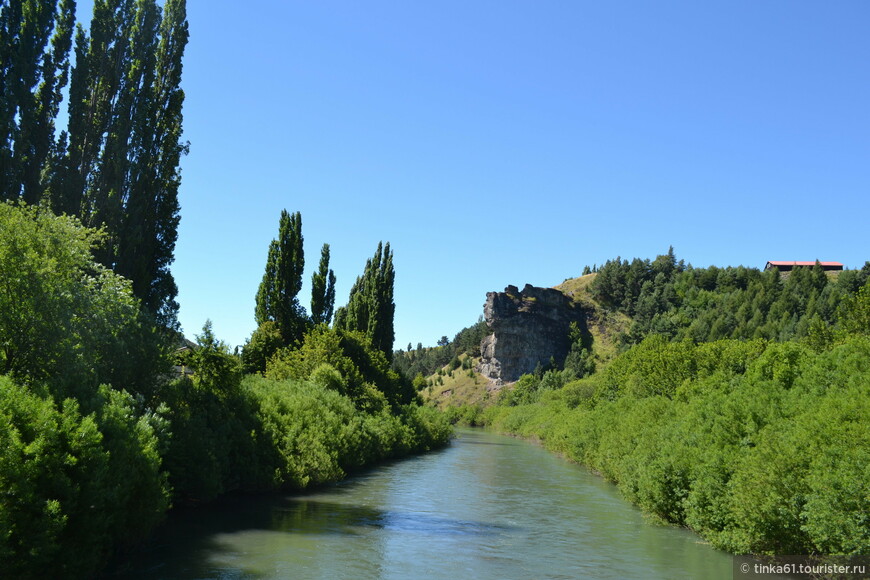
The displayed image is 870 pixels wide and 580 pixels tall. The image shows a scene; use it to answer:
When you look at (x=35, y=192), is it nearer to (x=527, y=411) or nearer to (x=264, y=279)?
(x=264, y=279)

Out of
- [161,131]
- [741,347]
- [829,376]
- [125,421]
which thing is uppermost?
[161,131]

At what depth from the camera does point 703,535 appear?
1040 inches

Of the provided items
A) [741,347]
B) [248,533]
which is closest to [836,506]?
[248,533]

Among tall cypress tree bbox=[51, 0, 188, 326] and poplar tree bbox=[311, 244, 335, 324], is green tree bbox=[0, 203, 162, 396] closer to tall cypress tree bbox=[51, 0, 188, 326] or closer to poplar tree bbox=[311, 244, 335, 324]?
tall cypress tree bbox=[51, 0, 188, 326]

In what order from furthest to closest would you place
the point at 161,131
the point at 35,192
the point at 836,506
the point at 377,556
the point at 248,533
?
the point at 161,131
the point at 35,192
the point at 248,533
the point at 377,556
the point at 836,506

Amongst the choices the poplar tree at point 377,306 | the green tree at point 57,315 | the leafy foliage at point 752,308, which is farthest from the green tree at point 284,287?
the leafy foliage at point 752,308

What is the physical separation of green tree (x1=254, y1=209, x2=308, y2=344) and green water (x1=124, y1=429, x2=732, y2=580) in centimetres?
2520

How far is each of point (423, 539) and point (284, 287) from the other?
4052 cm

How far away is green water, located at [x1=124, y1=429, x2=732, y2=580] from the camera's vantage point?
2019 centimetres

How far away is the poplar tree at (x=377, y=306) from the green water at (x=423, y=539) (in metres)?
44.1

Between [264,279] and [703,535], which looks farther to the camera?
[264,279]

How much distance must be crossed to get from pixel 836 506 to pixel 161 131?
3629 cm

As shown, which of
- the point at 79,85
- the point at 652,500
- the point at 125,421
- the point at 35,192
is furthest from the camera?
the point at 79,85

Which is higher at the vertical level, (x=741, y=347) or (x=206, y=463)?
(x=741, y=347)
